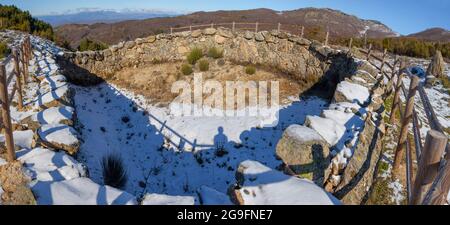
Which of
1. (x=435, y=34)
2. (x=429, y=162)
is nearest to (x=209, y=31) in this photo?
(x=429, y=162)

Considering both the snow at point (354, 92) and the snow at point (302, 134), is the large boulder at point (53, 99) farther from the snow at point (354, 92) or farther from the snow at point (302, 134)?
the snow at point (354, 92)

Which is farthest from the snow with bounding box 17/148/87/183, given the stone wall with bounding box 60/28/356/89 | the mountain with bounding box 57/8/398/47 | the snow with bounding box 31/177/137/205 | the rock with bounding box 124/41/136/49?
the mountain with bounding box 57/8/398/47

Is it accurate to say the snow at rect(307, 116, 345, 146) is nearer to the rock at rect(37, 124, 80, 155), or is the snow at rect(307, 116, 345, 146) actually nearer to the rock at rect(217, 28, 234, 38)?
the rock at rect(37, 124, 80, 155)

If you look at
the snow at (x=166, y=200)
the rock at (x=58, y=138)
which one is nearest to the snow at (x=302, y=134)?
the snow at (x=166, y=200)

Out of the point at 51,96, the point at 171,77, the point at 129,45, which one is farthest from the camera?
the point at 129,45

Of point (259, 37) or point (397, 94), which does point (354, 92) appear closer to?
point (397, 94)
